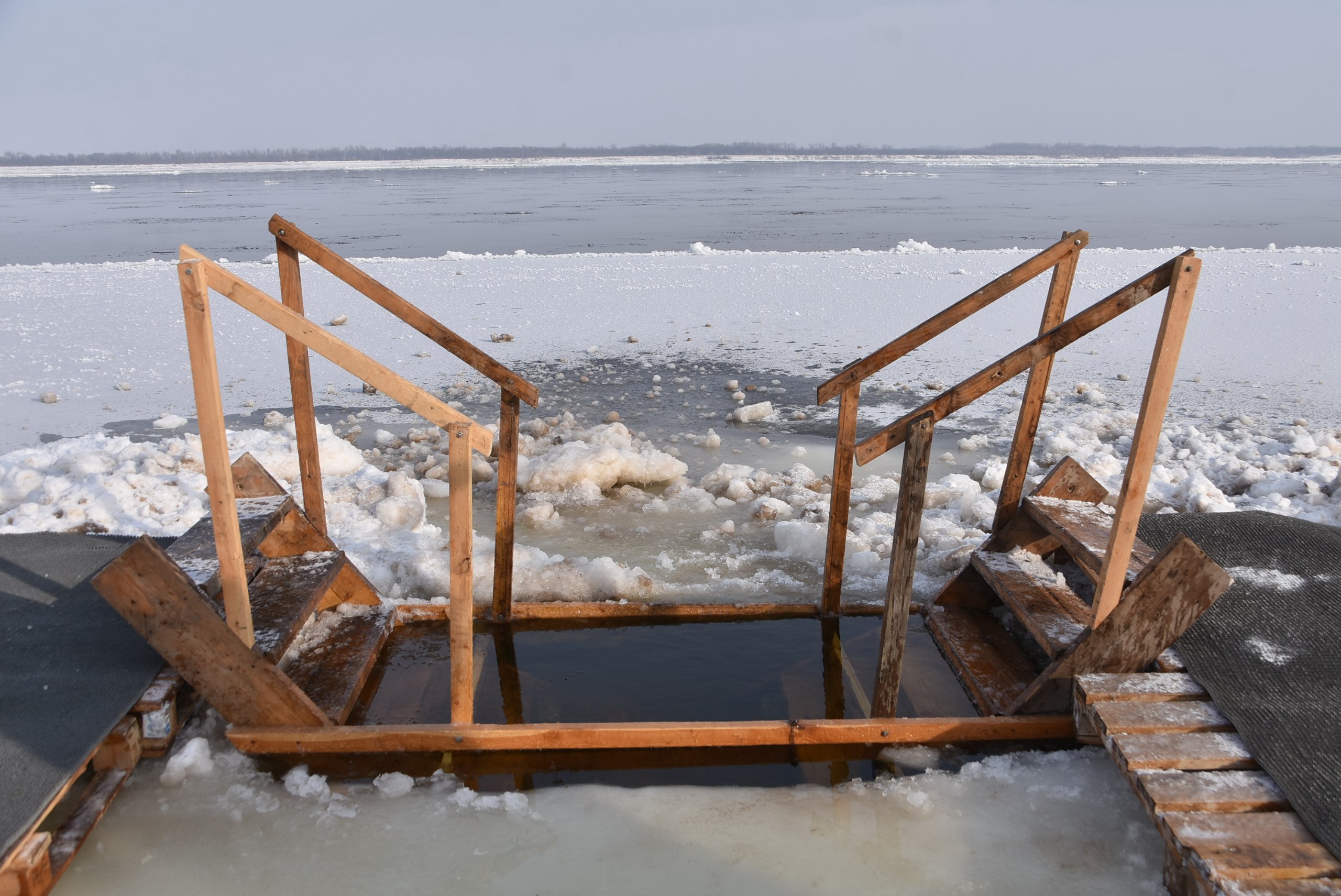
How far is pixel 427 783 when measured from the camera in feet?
10.1

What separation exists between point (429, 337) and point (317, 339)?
131cm

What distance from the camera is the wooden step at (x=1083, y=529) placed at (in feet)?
11.2

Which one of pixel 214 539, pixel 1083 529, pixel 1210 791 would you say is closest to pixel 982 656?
pixel 1083 529

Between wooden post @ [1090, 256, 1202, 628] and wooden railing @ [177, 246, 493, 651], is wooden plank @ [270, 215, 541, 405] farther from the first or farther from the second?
wooden post @ [1090, 256, 1202, 628]

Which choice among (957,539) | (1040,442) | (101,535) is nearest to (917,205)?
(1040,442)

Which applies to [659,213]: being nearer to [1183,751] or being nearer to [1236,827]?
[1183,751]

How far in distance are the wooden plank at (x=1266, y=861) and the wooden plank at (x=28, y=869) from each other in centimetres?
305

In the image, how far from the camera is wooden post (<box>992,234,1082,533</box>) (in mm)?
3777

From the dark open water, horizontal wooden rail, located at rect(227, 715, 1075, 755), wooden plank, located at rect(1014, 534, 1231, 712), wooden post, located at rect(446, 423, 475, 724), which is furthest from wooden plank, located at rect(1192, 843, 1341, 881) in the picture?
the dark open water

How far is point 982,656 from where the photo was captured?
12.7 feet

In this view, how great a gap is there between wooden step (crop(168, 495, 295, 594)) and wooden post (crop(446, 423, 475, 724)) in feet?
2.88

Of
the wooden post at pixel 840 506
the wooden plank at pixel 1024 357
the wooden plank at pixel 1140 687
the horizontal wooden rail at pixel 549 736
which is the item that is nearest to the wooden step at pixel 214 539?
the horizontal wooden rail at pixel 549 736

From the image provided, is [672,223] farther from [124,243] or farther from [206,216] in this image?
[206,216]

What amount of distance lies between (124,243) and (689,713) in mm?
22386
